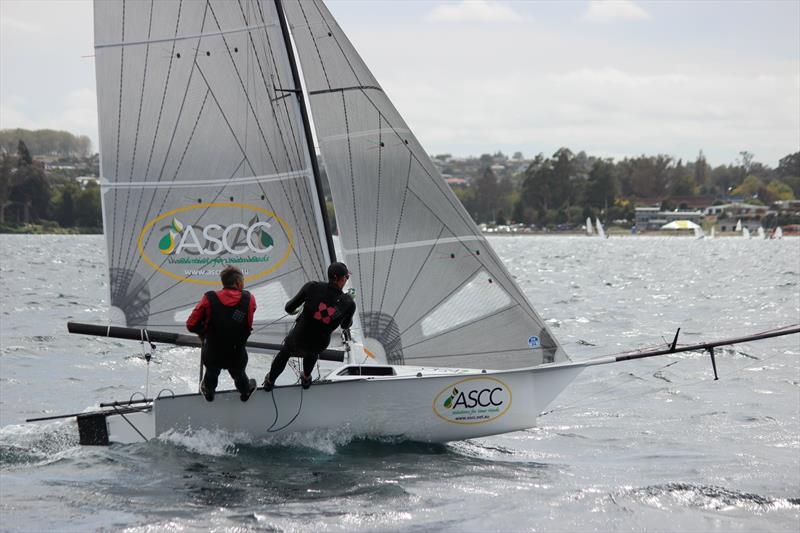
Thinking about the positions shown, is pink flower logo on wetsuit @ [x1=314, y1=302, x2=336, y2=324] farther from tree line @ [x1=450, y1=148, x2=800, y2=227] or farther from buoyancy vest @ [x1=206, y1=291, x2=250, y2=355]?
tree line @ [x1=450, y1=148, x2=800, y2=227]

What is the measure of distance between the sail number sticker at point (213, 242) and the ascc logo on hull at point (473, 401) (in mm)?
2152

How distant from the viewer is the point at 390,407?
9000 millimetres

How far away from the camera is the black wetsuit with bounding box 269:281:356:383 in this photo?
28.4ft

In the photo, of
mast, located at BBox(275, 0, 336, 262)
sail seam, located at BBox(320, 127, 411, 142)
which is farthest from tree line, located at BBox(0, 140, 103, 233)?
sail seam, located at BBox(320, 127, 411, 142)

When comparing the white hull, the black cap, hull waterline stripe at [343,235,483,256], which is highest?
hull waterline stripe at [343,235,483,256]

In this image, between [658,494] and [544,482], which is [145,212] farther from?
[658,494]

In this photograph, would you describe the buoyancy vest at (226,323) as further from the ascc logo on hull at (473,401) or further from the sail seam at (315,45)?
the sail seam at (315,45)

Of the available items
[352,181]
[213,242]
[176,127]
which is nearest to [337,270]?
[352,181]

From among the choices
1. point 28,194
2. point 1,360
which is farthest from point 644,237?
point 1,360

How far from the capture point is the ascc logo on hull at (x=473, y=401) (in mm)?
8977

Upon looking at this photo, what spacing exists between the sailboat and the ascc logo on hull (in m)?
0.01

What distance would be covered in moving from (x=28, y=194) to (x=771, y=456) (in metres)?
95.6

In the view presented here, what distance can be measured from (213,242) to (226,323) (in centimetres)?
171

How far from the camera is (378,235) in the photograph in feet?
31.2
